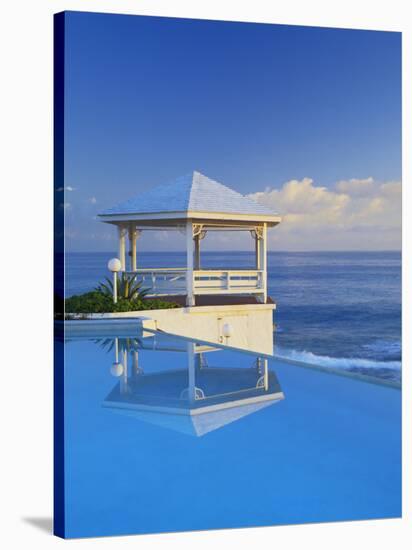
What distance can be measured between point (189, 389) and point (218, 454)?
116 centimetres

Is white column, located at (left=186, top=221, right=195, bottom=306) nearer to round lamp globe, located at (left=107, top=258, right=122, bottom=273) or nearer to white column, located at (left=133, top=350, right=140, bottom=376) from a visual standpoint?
round lamp globe, located at (left=107, top=258, right=122, bottom=273)

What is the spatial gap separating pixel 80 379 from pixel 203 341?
3566 millimetres

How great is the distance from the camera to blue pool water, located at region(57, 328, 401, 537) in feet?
30.2

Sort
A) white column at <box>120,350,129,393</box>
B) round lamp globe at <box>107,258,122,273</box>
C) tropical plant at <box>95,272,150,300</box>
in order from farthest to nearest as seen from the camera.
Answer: tropical plant at <box>95,272,150,300</box> < round lamp globe at <box>107,258,122,273</box> < white column at <box>120,350,129,393</box>

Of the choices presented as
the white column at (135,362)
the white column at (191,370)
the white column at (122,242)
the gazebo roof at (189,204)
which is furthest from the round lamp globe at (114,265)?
the white column at (135,362)

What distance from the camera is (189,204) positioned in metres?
13.6

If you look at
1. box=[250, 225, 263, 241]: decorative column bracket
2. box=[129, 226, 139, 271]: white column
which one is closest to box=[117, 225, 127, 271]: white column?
box=[129, 226, 139, 271]: white column

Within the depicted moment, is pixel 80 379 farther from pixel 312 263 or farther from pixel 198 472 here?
pixel 312 263

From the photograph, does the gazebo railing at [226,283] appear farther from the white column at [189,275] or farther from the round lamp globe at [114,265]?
the round lamp globe at [114,265]

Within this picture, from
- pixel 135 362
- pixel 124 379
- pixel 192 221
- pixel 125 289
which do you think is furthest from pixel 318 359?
pixel 124 379

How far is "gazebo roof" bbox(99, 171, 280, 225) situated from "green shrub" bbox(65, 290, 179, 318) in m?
1.16

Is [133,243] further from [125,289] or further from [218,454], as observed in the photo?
[218,454]

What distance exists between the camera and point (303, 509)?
9.73m

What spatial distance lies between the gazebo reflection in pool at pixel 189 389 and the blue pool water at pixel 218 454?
0.8 inches
